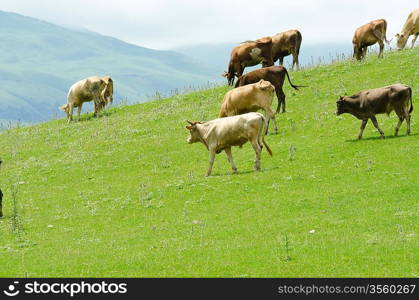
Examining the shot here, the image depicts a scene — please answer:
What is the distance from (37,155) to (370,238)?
23117 millimetres

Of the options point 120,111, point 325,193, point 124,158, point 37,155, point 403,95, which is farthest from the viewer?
point 120,111

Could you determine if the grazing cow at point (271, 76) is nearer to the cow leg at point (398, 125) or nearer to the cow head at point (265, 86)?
the cow head at point (265, 86)

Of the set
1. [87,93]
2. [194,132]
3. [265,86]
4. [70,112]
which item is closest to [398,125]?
[265,86]

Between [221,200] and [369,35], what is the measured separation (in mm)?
24003

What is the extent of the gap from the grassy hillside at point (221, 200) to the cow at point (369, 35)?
3792 millimetres

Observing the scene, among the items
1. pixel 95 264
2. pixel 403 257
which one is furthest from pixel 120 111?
pixel 403 257

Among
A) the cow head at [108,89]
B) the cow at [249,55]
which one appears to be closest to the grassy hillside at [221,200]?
the cow at [249,55]

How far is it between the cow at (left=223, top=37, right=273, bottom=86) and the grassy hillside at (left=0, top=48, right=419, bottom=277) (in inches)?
142

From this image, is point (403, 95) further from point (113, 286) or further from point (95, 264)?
point (113, 286)

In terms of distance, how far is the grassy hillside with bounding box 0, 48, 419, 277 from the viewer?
15.1 m

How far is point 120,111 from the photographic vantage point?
4494 cm

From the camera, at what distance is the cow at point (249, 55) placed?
41125mm

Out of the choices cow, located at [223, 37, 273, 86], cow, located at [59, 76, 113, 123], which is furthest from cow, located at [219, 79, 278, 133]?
cow, located at [59, 76, 113, 123]

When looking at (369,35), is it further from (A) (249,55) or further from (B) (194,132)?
(B) (194,132)
